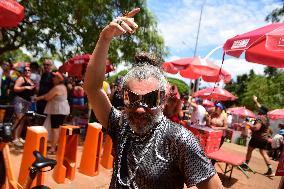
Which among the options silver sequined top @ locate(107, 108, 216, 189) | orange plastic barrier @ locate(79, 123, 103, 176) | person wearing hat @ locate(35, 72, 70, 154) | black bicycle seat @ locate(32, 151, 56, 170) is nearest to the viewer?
silver sequined top @ locate(107, 108, 216, 189)

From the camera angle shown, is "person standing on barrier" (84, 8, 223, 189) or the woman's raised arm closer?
"person standing on barrier" (84, 8, 223, 189)

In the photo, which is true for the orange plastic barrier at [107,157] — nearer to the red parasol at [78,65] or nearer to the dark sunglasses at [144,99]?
the red parasol at [78,65]

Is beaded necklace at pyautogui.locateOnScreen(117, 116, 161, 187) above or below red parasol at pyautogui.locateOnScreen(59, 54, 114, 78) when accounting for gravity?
below

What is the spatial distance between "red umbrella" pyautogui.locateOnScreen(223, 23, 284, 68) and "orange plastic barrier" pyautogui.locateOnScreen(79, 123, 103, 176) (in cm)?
294

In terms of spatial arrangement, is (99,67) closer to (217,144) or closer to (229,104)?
(217,144)

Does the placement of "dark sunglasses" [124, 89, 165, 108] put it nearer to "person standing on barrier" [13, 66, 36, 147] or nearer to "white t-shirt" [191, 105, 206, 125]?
"person standing on barrier" [13, 66, 36, 147]

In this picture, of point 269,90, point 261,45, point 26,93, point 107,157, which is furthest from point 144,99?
point 269,90

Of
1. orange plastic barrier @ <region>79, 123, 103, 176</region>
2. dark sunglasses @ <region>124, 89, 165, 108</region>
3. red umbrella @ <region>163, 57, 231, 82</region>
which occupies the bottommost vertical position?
orange plastic barrier @ <region>79, 123, 103, 176</region>

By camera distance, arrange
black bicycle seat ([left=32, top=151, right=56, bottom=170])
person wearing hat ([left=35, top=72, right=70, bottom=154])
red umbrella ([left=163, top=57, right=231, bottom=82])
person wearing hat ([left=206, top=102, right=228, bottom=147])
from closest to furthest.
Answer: black bicycle seat ([left=32, top=151, right=56, bottom=170]) < person wearing hat ([left=35, top=72, right=70, bottom=154]) < red umbrella ([left=163, top=57, right=231, bottom=82]) < person wearing hat ([left=206, top=102, right=228, bottom=147])

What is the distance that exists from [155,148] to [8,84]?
917cm

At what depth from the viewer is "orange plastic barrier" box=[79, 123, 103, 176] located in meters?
6.20

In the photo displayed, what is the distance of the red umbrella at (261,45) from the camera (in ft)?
12.6

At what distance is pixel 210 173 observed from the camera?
61.8 inches

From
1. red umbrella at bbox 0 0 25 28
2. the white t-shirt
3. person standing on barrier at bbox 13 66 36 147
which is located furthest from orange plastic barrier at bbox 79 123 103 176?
the white t-shirt
